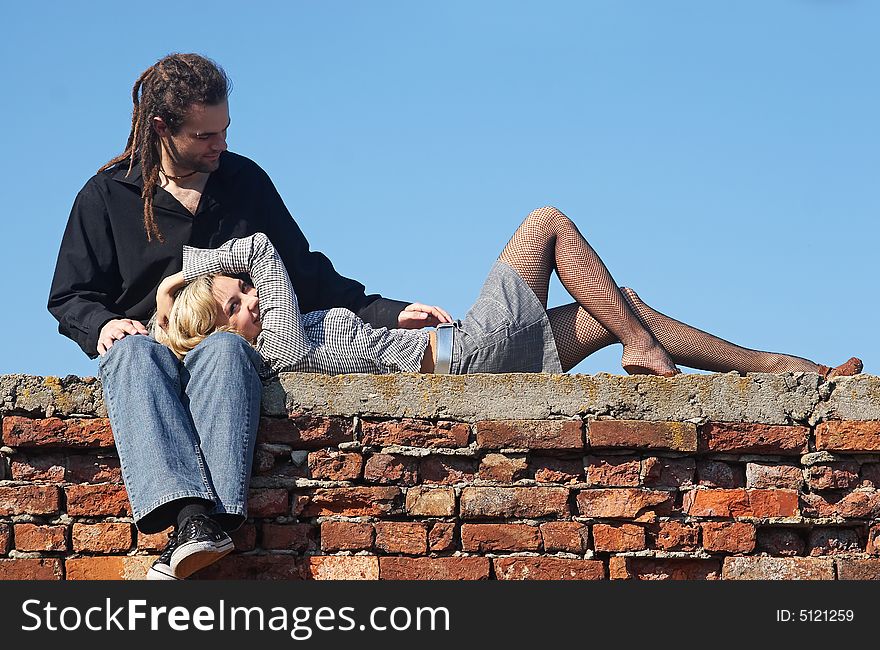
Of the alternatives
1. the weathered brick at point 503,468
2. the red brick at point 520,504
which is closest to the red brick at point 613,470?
the red brick at point 520,504

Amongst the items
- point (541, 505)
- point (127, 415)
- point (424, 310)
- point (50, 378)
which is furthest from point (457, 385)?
point (50, 378)

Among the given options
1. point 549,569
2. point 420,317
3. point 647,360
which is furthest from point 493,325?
point 549,569

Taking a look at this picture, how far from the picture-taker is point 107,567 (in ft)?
13.0

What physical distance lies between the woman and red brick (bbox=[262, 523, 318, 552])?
53 cm

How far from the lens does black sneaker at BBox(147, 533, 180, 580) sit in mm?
3635

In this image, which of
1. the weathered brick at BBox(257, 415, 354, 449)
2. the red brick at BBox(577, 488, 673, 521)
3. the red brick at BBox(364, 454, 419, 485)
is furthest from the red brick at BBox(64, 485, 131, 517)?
the red brick at BBox(577, 488, 673, 521)

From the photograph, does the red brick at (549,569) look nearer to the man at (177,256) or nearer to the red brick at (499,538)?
the red brick at (499,538)

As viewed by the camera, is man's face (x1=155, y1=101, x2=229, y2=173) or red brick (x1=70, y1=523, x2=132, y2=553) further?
man's face (x1=155, y1=101, x2=229, y2=173)

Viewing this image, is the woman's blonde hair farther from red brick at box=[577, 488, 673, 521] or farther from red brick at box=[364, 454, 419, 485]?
red brick at box=[577, 488, 673, 521]

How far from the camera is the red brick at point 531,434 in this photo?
13.0 feet

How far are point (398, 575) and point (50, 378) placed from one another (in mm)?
1351

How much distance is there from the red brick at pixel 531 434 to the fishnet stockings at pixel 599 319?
0.67 metres

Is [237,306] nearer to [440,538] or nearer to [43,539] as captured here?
[43,539]

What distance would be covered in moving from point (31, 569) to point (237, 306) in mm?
1147
